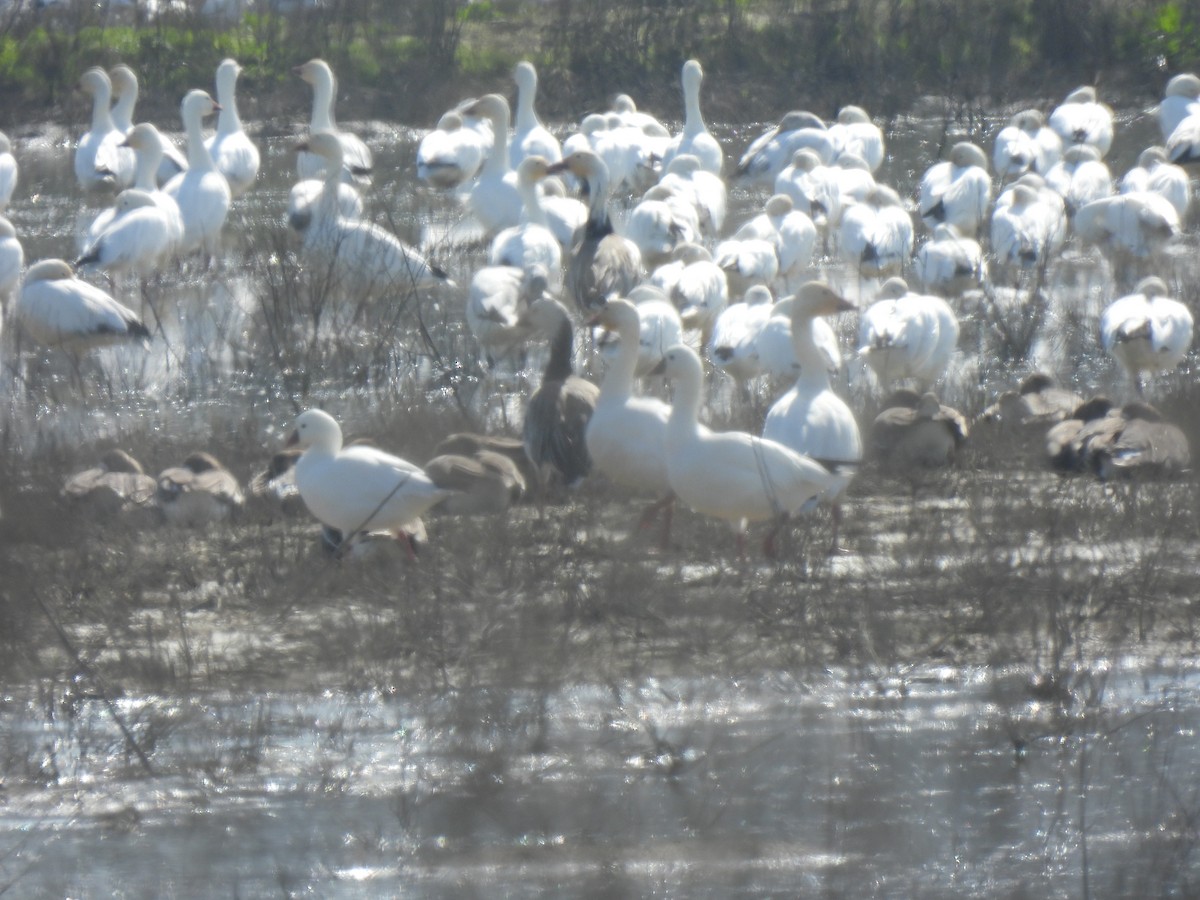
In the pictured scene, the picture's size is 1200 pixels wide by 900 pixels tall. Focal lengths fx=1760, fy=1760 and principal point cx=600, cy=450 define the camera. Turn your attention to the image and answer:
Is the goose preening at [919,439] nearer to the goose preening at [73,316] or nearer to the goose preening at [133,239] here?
the goose preening at [73,316]

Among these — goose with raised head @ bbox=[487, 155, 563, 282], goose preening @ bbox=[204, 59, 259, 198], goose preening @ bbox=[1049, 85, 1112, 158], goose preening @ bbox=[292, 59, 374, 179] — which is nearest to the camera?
goose with raised head @ bbox=[487, 155, 563, 282]

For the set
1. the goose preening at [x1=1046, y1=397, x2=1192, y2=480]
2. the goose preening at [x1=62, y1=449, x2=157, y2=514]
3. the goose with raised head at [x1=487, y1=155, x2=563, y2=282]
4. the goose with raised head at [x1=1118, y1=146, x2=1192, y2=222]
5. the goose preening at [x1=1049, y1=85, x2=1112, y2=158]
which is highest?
the goose preening at [x1=1049, y1=85, x2=1112, y2=158]

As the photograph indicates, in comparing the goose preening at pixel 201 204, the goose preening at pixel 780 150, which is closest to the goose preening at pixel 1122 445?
the goose preening at pixel 201 204

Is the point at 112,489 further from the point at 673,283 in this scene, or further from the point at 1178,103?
the point at 1178,103

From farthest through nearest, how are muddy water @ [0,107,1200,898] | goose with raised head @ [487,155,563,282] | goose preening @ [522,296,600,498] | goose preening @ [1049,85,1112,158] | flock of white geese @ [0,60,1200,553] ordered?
goose preening @ [1049,85,1112,158], goose with raised head @ [487,155,563,282], goose preening @ [522,296,600,498], flock of white geese @ [0,60,1200,553], muddy water @ [0,107,1200,898]

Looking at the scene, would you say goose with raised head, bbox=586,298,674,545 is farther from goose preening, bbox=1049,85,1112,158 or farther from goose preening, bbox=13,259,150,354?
goose preening, bbox=1049,85,1112,158

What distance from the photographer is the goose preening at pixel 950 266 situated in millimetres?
11195

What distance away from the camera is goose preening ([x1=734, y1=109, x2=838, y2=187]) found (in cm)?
1647

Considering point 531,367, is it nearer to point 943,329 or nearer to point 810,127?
point 943,329

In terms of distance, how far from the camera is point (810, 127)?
57.2 ft

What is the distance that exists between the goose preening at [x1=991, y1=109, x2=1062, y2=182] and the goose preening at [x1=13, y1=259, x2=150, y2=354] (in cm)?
881

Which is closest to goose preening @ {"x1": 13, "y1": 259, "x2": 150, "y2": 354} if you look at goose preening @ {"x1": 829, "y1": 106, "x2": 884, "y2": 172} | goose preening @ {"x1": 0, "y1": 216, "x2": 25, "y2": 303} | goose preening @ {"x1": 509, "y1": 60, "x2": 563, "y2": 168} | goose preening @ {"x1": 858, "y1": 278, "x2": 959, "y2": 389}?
goose preening @ {"x1": 0, "y1": 216, "x2": 25, "y2": 303}

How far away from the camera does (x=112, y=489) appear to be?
707 centimetres

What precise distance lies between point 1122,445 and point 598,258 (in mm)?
4933
